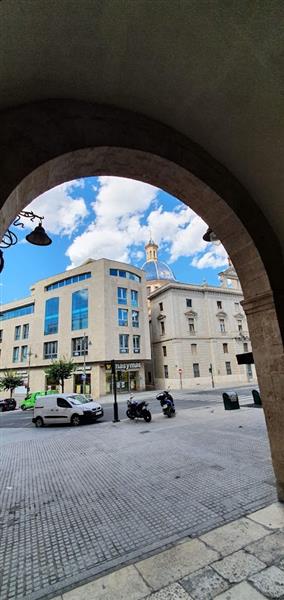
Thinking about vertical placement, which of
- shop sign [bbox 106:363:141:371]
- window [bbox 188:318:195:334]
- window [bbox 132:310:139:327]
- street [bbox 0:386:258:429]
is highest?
window [bbox 132:310:139:327]

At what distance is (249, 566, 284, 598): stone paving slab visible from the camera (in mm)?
2131

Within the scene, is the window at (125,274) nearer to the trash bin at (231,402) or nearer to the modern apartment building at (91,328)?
the modern apartment building at (91,328)

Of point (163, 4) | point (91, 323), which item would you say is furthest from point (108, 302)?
point (163, 4)

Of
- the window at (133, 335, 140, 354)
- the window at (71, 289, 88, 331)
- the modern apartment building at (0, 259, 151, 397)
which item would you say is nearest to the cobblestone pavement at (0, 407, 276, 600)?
the modern apartment building at (0, 259, 151, 397)

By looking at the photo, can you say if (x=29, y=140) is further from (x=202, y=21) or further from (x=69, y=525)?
(x=69, y=525)

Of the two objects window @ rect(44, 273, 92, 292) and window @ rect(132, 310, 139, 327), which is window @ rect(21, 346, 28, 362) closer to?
window @ rect(44, 273, 92, 292)

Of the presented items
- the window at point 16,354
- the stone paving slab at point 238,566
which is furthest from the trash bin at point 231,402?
the window at point 16,354

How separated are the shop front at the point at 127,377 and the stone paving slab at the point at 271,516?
1095 inches

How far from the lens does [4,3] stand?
164 cm

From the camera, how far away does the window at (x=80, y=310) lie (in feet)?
105

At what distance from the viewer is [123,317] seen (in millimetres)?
32375

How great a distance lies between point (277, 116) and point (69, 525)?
535cm

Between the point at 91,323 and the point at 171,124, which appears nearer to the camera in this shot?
the point at 171,124

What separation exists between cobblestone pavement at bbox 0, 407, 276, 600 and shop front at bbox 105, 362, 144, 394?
2309 centimetres
